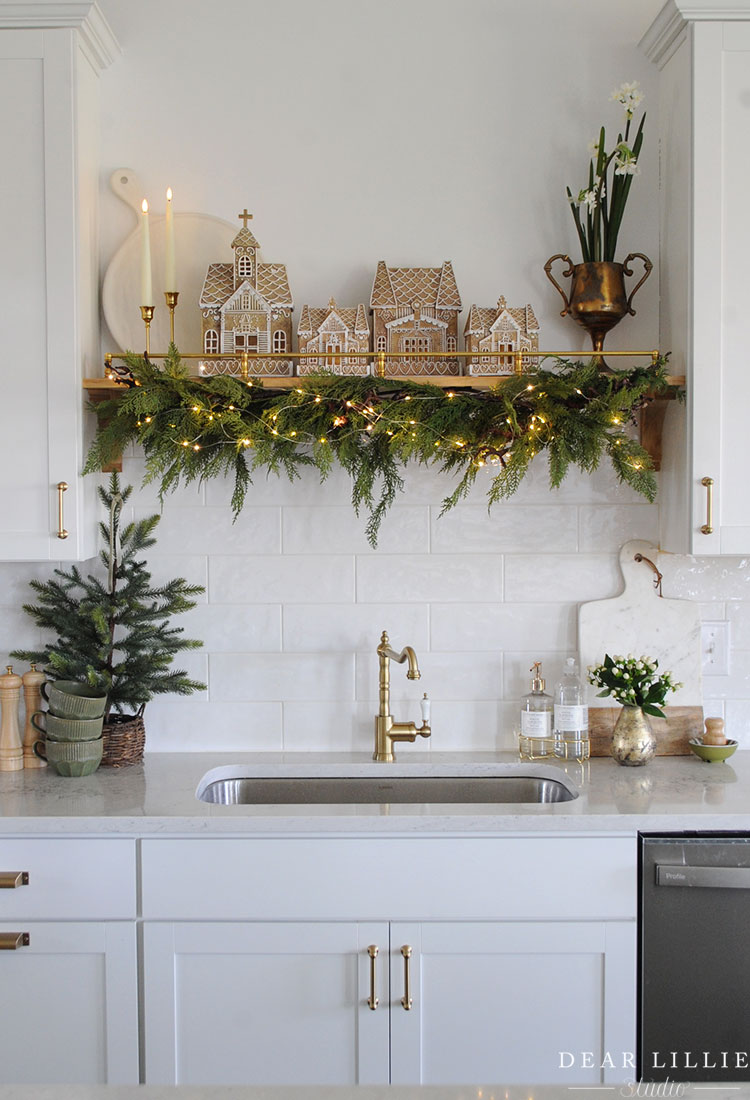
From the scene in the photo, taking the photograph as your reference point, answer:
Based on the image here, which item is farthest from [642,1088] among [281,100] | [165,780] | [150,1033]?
[281,100]

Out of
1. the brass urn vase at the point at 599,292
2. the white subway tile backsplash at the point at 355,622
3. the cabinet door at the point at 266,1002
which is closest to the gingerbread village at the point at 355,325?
the brass urn vase at the point at 599,292

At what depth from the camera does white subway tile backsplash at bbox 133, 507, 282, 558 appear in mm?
2529

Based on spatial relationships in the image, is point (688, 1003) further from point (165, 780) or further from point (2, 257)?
point (2, 257)

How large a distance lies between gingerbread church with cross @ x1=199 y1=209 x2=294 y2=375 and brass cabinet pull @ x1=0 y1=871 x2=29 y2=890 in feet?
3.68

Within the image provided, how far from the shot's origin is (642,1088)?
3.45 feet

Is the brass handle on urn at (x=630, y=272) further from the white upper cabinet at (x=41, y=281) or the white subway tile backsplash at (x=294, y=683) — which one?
the white upper cabinet at (x=41, y=281)

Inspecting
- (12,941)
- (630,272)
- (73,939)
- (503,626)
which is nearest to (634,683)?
(503,626)

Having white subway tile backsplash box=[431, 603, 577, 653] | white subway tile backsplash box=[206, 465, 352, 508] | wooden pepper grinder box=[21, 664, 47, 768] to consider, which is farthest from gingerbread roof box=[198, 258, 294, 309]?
wooden pepper grinder box=[21, 664, 47, 768]

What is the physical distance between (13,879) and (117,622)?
638mm

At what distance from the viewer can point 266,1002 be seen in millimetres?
1973

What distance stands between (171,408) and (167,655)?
1.90ft

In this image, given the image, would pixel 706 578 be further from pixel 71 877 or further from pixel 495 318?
pixel 71 877

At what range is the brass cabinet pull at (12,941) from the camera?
1.95m

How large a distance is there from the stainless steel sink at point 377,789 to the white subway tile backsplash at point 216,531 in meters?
0.56
